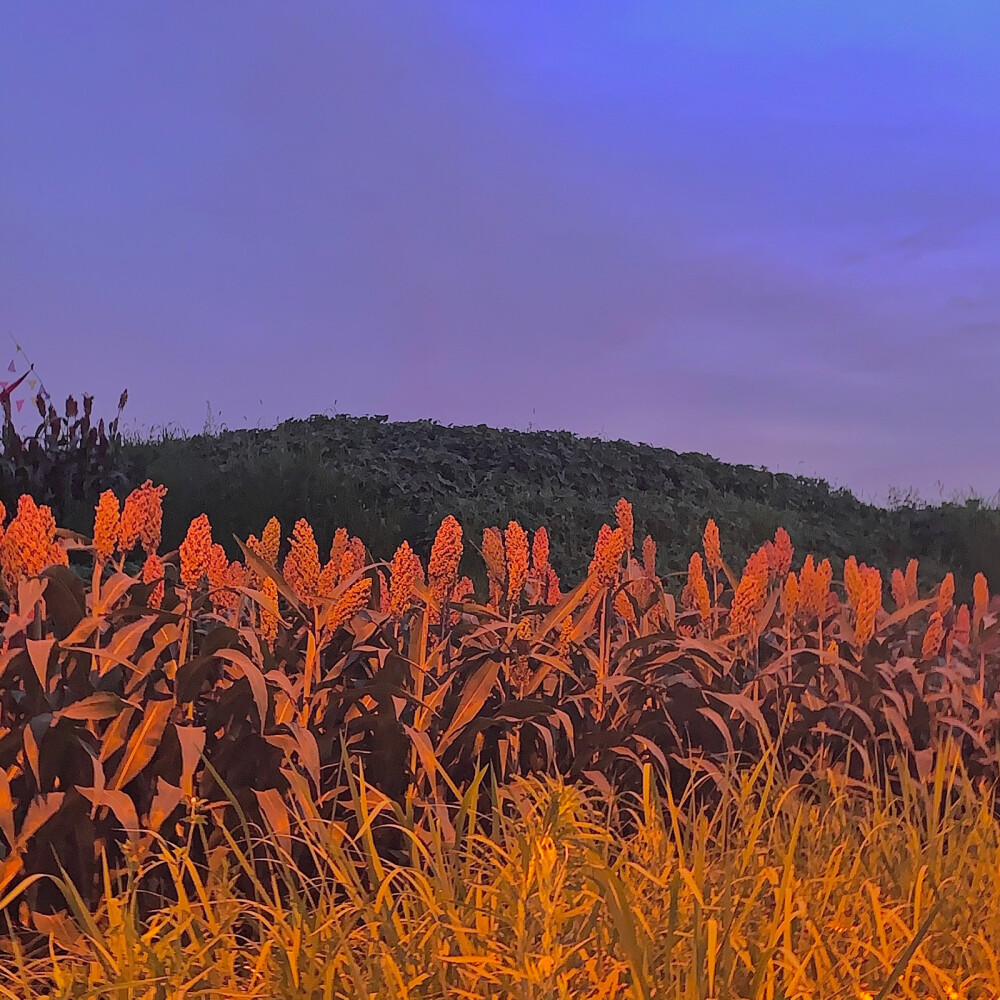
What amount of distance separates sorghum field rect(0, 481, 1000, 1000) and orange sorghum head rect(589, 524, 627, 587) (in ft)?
0.04

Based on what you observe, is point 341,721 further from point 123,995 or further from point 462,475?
point 462,475

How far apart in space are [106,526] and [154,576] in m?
0.42

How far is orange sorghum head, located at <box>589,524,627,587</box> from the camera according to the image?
3.23 metres

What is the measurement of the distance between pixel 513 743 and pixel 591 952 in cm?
94

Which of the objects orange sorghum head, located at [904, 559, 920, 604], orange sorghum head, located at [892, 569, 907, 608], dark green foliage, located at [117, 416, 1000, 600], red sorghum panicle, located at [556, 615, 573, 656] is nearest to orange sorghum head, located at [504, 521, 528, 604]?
red sorghum panicle, located at [556, 615, 573, 656]

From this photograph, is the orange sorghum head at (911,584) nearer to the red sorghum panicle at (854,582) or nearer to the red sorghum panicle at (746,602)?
the red sorghum panicle at (854,582)

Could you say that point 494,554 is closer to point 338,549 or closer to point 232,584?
point 338,549

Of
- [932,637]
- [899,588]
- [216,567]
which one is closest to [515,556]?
[216,567]

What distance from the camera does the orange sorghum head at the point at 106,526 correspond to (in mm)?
2887

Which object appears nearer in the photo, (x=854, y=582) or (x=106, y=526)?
(x=106, y=526)

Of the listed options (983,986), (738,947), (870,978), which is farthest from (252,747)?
(983,986)

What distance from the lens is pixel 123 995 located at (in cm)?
206

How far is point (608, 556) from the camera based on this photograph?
326 cm

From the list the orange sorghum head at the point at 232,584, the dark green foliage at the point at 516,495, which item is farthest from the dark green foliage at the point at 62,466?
the orange sorghum head at the point at 232,584
